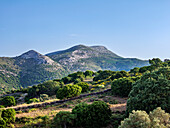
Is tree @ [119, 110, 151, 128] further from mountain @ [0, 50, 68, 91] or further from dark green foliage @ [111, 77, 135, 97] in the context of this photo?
mountain @ [0, 50, 68, 91]

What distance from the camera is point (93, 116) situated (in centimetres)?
1473

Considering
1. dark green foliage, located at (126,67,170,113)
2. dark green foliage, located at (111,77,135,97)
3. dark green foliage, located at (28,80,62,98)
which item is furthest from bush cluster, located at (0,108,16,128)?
dark green foliage, located at (28,80,62,98)

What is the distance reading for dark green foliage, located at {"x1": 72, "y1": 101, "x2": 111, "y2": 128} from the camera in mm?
14485

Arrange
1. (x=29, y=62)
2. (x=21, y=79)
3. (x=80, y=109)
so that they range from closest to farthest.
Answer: (x=80, y=109), (x=21, y=79), (x=29, y=62)

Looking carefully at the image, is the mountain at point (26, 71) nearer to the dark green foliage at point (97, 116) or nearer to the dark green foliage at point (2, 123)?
the dark green foliage at point (2, 123)

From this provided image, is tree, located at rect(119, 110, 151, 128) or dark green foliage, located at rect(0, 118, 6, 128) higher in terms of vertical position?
tree, located at rect(119, 110, 151, 128)

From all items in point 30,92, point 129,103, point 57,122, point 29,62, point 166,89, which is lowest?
point 30,92

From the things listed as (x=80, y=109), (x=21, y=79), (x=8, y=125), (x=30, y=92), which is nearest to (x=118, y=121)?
(x=80, y=109)

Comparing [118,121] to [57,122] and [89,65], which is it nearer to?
[57,122]

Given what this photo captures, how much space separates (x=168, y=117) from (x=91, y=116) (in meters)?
7.83

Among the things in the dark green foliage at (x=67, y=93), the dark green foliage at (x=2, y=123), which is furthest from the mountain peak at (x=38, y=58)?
the dark green foliage at (x=2, y=123)

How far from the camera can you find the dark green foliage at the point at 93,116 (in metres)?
14.5

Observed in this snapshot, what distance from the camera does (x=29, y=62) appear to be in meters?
165

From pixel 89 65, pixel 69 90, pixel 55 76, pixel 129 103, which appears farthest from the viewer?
pixel 89 65
